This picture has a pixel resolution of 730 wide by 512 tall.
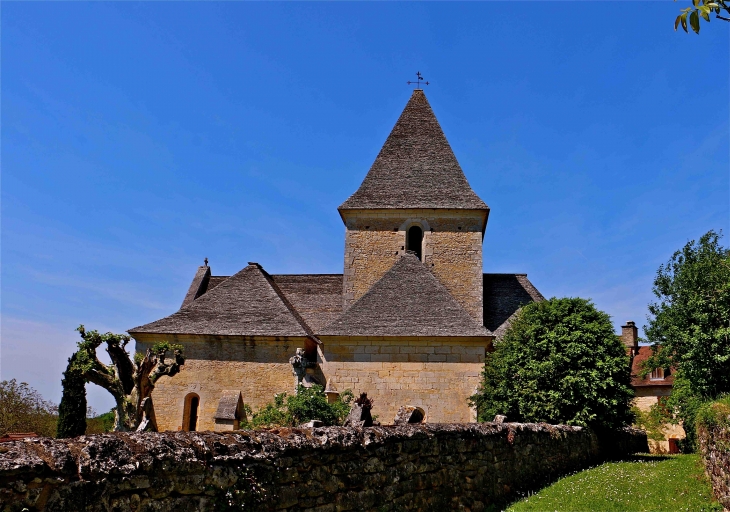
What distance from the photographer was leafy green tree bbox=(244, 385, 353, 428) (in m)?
16.4

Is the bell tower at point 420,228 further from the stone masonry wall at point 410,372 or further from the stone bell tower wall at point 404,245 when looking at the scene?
the stone masonry wall at point 410,372

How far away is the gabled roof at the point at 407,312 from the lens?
18.9 m

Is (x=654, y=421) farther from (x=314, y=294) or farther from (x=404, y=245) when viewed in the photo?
(x=314, y=294)

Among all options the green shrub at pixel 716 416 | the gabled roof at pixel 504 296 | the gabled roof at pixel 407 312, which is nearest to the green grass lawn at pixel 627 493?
the green shrub at pixel 716 416

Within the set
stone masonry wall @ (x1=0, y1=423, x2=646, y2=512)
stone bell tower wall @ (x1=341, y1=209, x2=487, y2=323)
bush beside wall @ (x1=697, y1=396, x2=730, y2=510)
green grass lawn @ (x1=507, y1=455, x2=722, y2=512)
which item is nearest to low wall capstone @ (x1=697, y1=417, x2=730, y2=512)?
bush beside wall @ (x1=697, y1=396, x2=730, y2=510)

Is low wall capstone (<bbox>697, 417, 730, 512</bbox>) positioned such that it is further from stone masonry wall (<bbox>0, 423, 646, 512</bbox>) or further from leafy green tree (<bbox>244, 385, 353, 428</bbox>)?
leafy green tree (<bbox>244, 385, 353, 428</bbox>)

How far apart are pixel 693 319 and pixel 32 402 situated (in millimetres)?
25271

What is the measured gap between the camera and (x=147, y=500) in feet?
12.4

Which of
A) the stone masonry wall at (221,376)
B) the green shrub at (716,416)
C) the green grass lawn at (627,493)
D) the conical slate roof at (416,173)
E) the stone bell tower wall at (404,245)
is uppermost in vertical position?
the conical slate roof at (416,173)

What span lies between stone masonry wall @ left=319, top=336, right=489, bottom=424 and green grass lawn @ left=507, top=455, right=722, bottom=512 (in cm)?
625

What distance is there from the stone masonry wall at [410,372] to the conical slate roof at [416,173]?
7.21 meters

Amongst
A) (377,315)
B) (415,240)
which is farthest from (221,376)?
(415,240)

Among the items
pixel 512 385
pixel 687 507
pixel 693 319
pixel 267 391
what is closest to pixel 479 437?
pixel 687 507

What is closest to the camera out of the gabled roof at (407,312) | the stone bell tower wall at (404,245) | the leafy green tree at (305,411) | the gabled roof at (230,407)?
the leafy green tree at (305,411)
